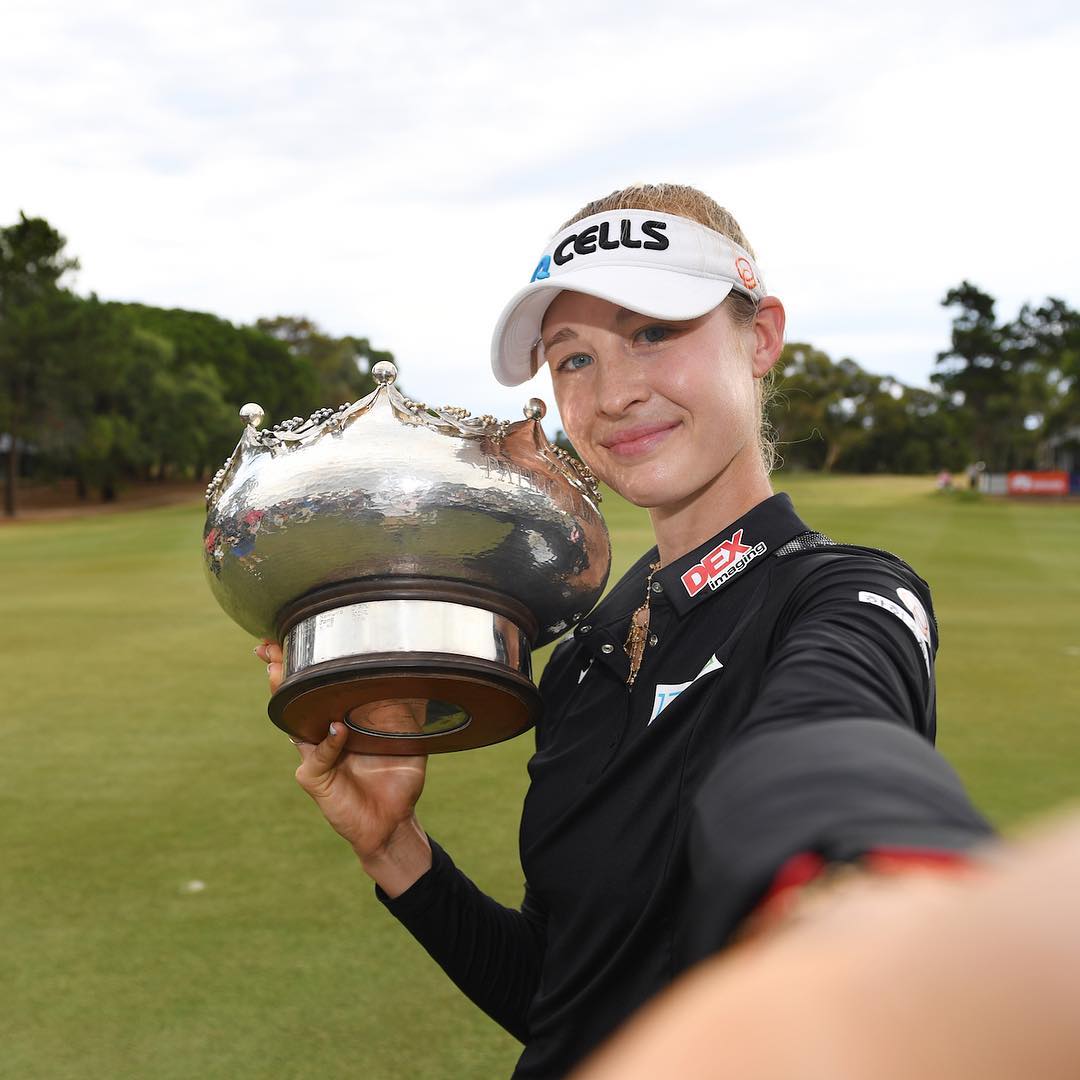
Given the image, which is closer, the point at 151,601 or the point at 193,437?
the point at 151,601

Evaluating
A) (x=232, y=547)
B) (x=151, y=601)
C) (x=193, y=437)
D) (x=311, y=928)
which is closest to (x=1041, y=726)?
(x=311, y=928)

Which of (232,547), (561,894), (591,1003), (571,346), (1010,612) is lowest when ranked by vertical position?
(1010,612)

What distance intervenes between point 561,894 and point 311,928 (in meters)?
2.19

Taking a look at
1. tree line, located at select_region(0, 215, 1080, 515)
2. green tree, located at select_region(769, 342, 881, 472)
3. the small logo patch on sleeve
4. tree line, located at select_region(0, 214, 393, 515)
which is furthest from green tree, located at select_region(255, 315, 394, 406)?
the small logo patch on sleeve

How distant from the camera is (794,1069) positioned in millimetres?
350

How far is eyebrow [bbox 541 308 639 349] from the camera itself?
174cm

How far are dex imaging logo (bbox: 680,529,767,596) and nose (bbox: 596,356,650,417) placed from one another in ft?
0.86

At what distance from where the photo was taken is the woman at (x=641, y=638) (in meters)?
1.39

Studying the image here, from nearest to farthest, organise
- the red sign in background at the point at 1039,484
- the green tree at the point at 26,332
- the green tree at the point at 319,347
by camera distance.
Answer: the green tree at the point at 26,332, the red sign in background at the point at 1039,484, the green tree at the point at 319,347

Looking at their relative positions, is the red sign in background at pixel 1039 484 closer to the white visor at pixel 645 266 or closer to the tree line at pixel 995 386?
the tree line at pixel 995 386


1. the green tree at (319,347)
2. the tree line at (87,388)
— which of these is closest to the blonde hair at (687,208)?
the tree line at (87,388)

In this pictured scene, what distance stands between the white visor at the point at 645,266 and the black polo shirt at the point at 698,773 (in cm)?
35

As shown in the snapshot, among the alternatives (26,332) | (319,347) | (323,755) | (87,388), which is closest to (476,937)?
(323,755)

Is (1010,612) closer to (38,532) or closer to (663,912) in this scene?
(663,912)
